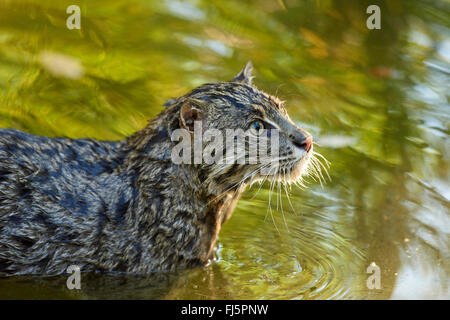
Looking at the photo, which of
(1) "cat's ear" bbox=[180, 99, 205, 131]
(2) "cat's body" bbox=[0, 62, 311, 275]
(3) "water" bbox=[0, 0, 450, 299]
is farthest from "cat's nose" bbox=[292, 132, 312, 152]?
(1) "cat's ear" bbox=[180, 99, 205, 131]

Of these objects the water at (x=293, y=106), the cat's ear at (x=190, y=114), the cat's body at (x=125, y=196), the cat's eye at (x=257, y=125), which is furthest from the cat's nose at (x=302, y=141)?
the cat's ear at (x=190, y=114)

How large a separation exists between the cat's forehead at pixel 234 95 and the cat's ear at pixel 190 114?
0.15 m

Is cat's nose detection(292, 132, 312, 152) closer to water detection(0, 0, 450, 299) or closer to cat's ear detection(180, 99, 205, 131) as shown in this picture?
water detection(0, 0, 450, 299)

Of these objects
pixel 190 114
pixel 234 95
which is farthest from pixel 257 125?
pixel 190 114

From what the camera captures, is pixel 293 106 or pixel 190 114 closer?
pixel 190 114

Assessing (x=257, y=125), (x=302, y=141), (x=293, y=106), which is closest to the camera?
(x=302, y=141)

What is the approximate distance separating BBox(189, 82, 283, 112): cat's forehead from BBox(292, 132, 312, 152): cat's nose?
0.41m

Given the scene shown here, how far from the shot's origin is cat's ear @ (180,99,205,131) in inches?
273

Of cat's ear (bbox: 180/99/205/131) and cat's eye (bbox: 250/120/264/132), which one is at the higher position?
cat's ear (bbox: 180/99/205/131)

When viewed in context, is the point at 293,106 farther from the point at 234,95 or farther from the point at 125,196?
the point at 125,196

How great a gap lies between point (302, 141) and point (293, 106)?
3.32m

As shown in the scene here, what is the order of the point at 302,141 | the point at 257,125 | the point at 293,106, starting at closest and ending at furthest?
the point at 302,141
the point at 257,125
the point at 293,106

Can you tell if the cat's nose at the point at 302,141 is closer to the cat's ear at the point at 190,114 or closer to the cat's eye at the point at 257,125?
the cat's eye at the point at 257,125

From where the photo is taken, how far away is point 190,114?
6.99 metres
